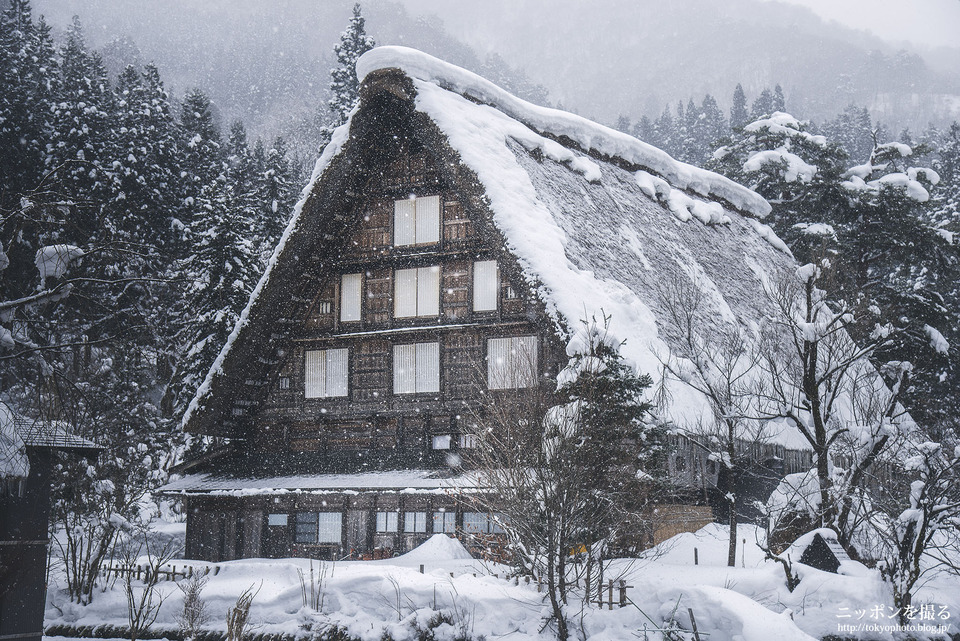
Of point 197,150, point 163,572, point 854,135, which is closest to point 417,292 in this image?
point 163,572

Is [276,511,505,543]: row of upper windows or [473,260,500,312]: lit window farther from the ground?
[473,260,500,312]: lit window

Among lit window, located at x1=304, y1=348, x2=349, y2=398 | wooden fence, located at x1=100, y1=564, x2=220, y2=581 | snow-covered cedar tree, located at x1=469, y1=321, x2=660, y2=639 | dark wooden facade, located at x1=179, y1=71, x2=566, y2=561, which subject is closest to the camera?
snow-covered cedar tree, located at x1=469, y1=321, x2=660, y2=639

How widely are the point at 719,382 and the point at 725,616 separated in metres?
6.73

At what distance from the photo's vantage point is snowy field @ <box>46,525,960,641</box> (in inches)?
362

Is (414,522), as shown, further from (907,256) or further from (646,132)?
(646,132)

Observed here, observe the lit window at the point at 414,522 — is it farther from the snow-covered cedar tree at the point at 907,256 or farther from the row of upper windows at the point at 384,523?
the snow-covered cedar tree at the point at 907,256

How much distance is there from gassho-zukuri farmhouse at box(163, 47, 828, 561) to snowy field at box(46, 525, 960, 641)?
3.02m

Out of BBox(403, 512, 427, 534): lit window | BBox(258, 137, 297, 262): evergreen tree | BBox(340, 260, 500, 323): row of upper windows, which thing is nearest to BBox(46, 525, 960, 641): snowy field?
BBox(403, 512, 427, 534): lit window

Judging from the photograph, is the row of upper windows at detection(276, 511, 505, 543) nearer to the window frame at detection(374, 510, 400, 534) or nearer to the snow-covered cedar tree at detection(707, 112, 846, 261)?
the window frame at detection(374, 510, 400, 534)

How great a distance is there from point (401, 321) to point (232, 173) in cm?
2557

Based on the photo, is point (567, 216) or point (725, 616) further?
point (567, 216)

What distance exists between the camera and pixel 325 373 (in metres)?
17.4

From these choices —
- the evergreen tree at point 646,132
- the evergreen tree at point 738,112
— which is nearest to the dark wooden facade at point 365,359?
the evergreen tree at point 646,132

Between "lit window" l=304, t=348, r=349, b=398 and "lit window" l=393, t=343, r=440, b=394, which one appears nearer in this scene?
"lit window" l=393, t=343, r=440, b=394
